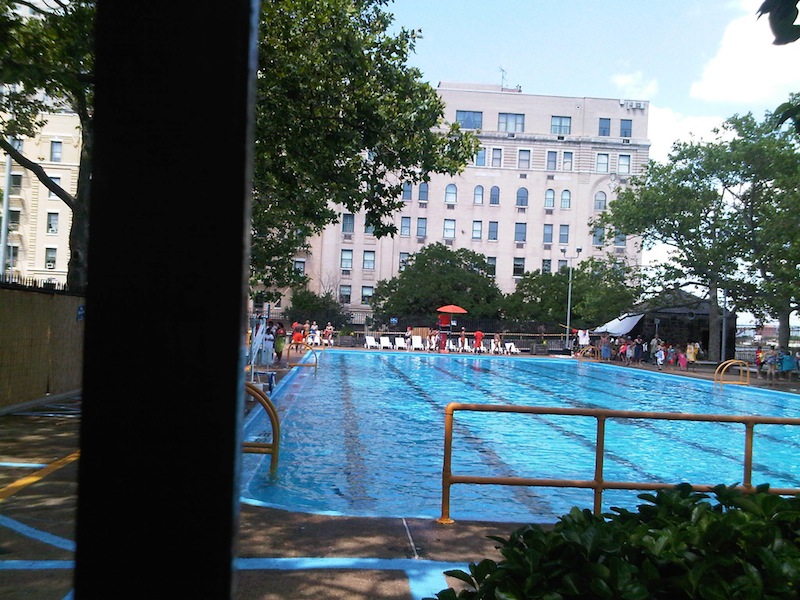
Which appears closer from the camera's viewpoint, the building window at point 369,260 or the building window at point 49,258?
the building window at point 49,258

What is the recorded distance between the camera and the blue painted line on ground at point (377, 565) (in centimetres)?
490

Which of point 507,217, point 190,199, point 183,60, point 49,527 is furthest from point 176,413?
point 507,217

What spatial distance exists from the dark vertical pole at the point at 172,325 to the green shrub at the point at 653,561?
163 centimetres

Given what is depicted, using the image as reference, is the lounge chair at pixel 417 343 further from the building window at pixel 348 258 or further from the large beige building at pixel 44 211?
the large beige building at pixel 44 211

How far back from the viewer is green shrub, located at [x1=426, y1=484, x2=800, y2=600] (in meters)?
2.33

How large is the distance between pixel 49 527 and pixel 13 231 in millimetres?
54686

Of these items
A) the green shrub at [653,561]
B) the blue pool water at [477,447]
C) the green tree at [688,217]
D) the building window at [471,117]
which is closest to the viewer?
the green shrub at [653,561]

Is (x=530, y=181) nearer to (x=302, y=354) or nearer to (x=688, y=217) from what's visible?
(x=688, y=217)

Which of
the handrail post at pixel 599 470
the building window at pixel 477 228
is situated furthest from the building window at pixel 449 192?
the handrail post at pixel 599 470

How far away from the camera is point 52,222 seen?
54719 mm

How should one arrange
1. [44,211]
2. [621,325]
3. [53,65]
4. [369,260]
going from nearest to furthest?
[53,65] → [621,325] → [44,211] → [369,260]

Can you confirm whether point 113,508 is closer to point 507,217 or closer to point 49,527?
point 49,527

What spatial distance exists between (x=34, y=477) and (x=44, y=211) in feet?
172

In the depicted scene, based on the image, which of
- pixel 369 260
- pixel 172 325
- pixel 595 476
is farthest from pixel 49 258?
pixel 172 325
